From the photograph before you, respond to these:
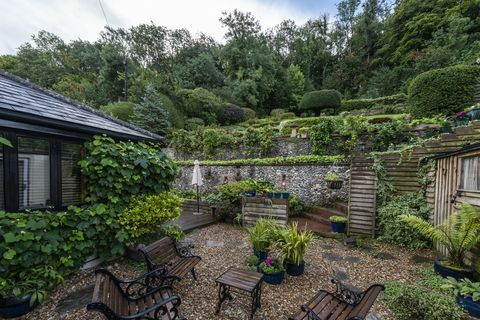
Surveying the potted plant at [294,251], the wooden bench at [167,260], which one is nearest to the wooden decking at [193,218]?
the wooden bench at [167,260]

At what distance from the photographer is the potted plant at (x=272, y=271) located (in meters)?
3.50

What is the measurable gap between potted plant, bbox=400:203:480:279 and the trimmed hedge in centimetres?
1627

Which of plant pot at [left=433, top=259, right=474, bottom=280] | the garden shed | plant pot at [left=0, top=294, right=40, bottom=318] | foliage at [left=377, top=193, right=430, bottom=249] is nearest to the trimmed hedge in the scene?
foliage at [left=377, top=193, right=430, bottom=249]

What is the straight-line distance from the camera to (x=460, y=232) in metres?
3.31

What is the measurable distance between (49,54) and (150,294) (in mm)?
40609

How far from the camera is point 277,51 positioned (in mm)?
31453

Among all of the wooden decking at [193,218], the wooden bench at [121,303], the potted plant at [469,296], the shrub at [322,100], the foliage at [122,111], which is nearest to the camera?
the wooden bench at [121,303]

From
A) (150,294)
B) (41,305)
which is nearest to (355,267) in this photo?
(150,294)

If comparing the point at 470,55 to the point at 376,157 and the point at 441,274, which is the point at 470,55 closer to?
the point at 376,157

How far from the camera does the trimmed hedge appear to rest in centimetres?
1600

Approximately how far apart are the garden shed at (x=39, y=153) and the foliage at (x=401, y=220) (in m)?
7.11

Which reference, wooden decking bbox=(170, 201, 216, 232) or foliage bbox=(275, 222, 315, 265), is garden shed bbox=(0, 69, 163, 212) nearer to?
wooden decking bbox=(170, 201, 216, 232)

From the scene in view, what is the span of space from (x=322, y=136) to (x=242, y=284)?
7.43 metres

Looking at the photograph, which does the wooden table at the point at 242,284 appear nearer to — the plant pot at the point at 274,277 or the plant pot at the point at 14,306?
the plant pot at the point at 274,277
